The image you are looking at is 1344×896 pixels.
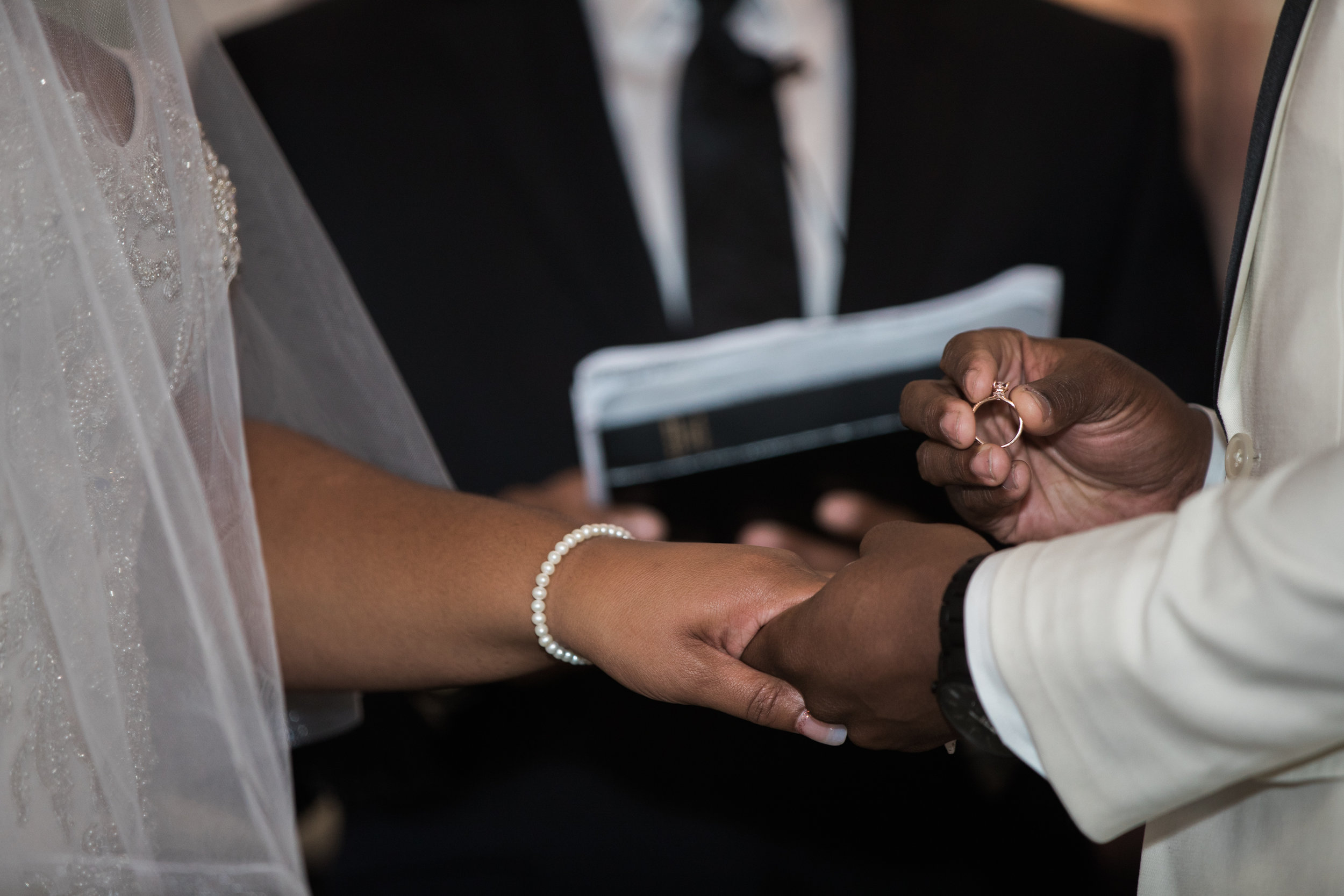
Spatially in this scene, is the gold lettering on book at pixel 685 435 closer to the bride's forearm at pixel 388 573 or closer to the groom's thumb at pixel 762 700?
the bride's forearm at pixel 388 573

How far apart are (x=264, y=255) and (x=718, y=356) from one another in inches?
24.7

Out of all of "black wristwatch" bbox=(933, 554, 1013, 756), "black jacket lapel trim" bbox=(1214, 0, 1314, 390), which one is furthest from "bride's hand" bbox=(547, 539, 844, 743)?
"black jacket lapel trim" bbox=(1214, 0, 1314, 390)

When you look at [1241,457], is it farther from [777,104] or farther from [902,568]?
[777,104]

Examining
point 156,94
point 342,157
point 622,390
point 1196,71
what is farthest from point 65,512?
point 1196,71

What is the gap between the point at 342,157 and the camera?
1409 mm

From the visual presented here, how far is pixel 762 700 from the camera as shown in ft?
2.21

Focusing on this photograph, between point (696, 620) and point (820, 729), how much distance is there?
12 cm

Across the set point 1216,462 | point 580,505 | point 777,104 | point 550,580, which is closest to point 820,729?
point 550,580

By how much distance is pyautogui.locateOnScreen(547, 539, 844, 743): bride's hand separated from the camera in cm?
68

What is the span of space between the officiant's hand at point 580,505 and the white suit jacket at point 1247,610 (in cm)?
71

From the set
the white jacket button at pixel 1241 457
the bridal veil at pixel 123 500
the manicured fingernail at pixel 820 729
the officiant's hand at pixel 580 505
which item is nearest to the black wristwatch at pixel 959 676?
the manicured fingernail at pixel 820 729

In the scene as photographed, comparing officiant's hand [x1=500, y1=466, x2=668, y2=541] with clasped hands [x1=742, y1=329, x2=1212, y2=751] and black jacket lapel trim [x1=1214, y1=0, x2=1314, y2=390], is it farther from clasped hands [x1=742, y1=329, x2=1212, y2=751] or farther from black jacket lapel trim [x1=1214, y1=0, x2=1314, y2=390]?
black jacket lapel trim [x1=1214, y1=0, x2=1314, y2=390]

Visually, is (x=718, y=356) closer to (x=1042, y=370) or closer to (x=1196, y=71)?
(x=1042, y=370)

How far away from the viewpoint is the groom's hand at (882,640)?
0.58m
